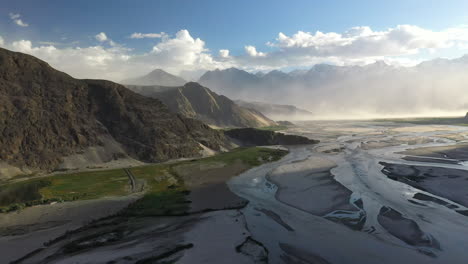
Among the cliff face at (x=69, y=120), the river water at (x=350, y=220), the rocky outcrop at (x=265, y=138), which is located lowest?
the river water at (x=350, y=220)

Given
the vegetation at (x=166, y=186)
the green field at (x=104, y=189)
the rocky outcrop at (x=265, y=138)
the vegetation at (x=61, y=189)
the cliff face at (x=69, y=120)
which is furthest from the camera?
the rocky outcrop at (x=265, y=138)

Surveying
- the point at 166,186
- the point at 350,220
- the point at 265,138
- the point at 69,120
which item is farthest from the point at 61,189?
the point at 265,138

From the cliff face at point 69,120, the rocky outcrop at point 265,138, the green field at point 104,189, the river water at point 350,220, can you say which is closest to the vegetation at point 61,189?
the green field at point 104,189

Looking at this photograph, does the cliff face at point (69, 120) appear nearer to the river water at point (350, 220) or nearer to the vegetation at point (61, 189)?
the vegetation at point (61, 189)

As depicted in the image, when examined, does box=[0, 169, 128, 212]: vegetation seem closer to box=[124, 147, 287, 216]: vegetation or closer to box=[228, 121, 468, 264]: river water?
box=[124, 147, 287, 216]: vegetation

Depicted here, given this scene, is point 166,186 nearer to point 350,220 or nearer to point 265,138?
point 350,220

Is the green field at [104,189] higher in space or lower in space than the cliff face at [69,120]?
lower

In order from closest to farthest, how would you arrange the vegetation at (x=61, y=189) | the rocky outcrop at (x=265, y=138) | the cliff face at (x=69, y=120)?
the vegetation at (x=61, y=189)
the cliff face at (x=69, y=120)
the rocky outcrop at (x=265, y=138)
